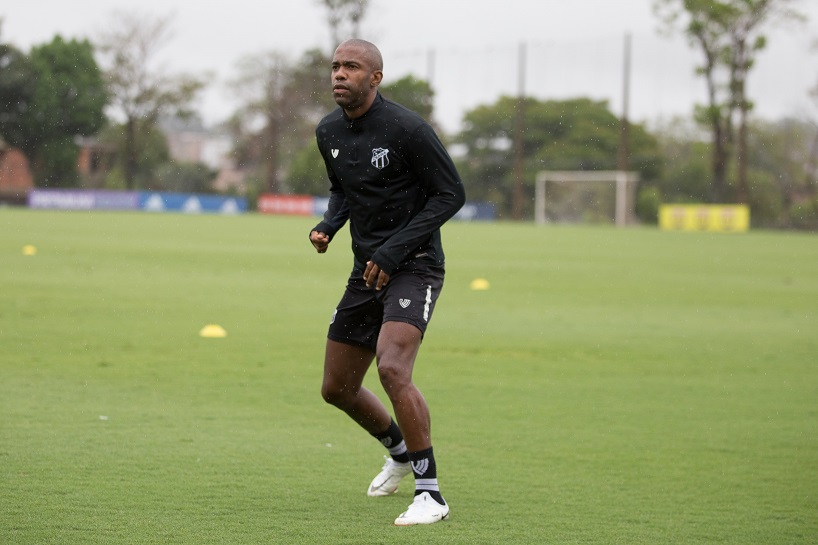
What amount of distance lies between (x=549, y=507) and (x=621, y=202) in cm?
5785

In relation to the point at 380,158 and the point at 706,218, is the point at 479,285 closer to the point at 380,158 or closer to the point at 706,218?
the point at 380,158

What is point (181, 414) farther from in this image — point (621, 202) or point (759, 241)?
point (621, 202)

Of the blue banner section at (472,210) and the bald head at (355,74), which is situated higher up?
the bald head at (355,74)

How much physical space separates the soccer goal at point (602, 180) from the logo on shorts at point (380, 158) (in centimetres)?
5578

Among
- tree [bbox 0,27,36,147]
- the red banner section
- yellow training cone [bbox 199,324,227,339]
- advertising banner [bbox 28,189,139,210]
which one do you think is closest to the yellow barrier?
the red banner section

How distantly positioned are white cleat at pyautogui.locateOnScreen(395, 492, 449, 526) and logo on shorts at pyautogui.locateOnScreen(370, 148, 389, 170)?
1.56m

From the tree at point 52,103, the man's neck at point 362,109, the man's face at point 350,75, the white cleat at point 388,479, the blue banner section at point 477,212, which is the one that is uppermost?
the tree at point 52,103

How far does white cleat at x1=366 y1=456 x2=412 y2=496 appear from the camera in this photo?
6.16 meters

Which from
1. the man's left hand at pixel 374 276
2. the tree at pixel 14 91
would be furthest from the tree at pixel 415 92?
the man's left hand at pixel 374 276

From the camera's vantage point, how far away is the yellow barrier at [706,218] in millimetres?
58625

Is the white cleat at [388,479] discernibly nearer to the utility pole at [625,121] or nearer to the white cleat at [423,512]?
the white cleat at [423,512]

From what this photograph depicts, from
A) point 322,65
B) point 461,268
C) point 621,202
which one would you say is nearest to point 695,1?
point 621,202

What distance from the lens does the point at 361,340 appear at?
20.1ft

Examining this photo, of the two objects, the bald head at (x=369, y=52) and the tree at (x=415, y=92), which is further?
the tree at (x=415, y=92)
